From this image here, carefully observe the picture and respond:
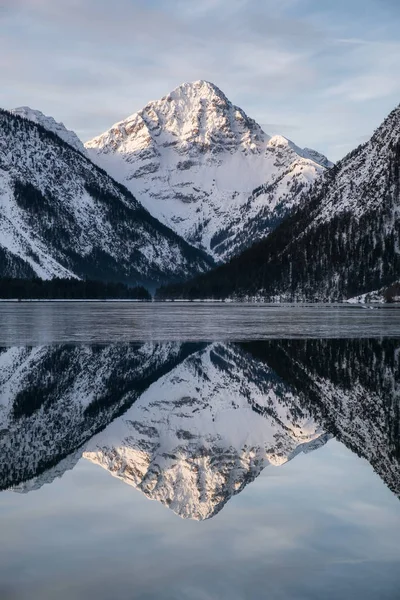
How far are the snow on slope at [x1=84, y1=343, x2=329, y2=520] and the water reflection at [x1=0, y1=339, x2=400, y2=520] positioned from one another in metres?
0.06

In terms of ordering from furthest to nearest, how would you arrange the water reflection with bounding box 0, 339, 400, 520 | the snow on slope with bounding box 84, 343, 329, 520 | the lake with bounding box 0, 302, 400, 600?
the water reflection with bounding box 0, 339, 400, 520 < the snow on slope with bounding box 84, 343, 329, 520 < the lake with bounding box 0, 302, 400, 600

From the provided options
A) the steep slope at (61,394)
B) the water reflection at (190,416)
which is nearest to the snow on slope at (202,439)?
the water reflection at (190,416)

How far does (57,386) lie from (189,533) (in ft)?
84.5

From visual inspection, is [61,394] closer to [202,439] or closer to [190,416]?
[190,416]

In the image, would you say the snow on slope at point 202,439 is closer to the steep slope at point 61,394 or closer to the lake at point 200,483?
the lake at point 200,483

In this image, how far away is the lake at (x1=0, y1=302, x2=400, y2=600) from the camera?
52.9 ft

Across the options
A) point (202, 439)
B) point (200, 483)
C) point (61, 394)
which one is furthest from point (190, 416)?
point (200, 483)

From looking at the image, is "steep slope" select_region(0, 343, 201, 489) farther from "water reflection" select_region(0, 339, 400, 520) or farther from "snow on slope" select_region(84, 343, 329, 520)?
"snow on slope" select_region(84, 343, 329, 520)

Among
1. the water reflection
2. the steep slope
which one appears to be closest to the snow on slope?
the water reflection

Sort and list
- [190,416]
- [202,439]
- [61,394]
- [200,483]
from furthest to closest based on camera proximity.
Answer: [61,394] < [190,416] < [202,439] < [200,483]

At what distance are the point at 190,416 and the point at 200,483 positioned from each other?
12819 mm

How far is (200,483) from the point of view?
23.6m

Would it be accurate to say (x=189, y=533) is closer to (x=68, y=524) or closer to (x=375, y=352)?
(x=68, y=524)

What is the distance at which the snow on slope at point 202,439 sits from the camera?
23.5m
